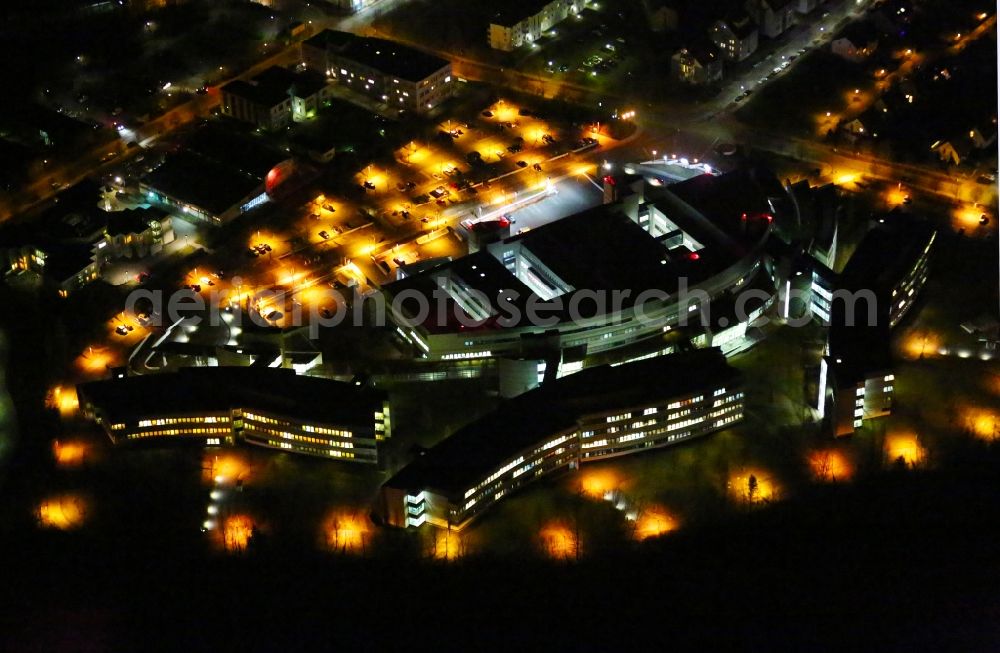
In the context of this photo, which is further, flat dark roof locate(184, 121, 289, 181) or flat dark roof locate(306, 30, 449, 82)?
flat dark roof locate(306, 30, 449, 82)

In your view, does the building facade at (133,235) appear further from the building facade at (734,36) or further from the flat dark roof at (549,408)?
the building facade at (734,36)

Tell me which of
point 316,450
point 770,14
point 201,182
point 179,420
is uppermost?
point 770,14

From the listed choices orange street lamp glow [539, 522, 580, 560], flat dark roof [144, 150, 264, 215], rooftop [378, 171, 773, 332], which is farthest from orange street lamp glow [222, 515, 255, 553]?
flat dark roof [144, 150, 264, 215]

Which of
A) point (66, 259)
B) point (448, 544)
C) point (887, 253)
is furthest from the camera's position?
point (66, 259)

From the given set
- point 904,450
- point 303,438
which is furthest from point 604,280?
point 303,438

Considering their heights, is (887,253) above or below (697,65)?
below

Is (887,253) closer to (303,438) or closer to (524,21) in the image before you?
(303,438)

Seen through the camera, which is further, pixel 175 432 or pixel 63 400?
pixel 63 400

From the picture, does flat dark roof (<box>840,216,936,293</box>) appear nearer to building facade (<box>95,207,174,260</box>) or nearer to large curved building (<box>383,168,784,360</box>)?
large curved building (<box>383,168,784,360</box>)

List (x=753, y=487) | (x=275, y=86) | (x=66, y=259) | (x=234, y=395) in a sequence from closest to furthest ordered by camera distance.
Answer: (x=753, y=487)
(x=234, y=395)
(x=66, y=259)
(x=275, y=86)
